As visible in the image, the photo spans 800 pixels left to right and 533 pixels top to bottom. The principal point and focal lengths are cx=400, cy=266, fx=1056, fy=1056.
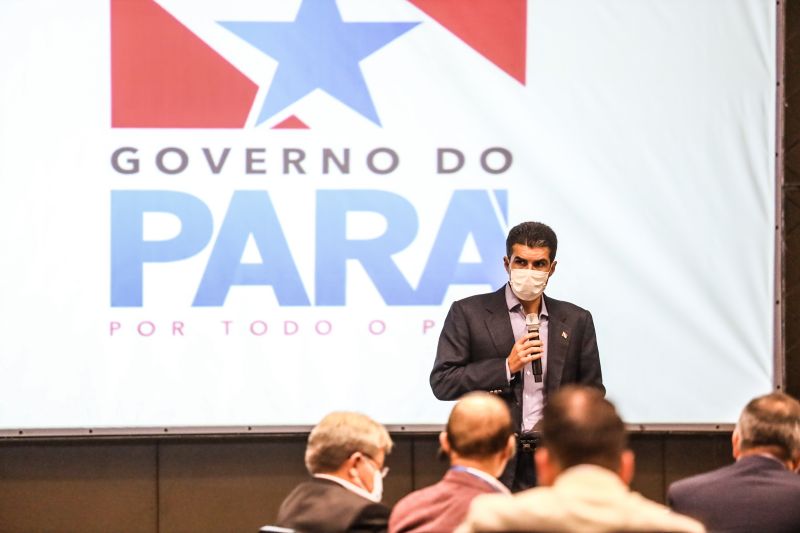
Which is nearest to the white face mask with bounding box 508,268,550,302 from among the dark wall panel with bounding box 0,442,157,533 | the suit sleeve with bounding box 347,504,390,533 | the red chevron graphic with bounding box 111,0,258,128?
the suit sleeve with bounding box 347,504,390,533

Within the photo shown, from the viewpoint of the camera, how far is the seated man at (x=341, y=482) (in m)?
2.20

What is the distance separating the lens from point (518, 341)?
324cm

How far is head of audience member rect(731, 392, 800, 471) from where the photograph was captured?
2.41 m

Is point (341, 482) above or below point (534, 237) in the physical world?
below

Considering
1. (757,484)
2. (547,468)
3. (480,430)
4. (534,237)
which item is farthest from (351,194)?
(547,468)

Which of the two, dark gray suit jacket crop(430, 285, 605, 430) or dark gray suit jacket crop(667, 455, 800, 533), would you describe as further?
dark gray suit jacket crop(430, 285, 605, 430)

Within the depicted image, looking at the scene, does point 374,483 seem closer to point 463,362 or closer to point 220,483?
point 463,362

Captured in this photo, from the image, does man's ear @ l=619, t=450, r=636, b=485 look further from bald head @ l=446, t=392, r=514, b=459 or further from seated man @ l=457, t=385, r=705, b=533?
bald head @ l=446, t=392, r=514, b=459

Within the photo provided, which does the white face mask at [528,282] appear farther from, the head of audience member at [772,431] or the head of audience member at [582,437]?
the head of audience member at [582,437]

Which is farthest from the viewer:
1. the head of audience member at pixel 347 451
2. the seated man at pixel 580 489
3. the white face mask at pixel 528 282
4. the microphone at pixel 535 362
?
the white face mask at pixel 528 282

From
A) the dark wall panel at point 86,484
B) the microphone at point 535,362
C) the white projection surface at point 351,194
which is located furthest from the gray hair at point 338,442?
the dark wall panel at point 86,484

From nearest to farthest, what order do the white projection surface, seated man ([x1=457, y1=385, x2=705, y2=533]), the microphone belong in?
seated man ([x1=457, y1=385, x2=705, y2=533])
the microphone
the white projection surface

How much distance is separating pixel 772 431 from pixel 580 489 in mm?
997

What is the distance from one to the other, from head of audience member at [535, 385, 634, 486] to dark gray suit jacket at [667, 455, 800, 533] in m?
0.67
